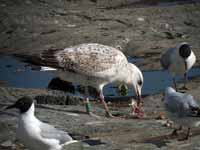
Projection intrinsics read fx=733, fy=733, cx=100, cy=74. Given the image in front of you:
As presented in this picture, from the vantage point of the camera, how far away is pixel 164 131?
10.2 meters

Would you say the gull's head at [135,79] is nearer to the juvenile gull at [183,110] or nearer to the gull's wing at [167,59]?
the gull's wing at [167,59]

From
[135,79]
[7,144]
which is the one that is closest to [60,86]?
[135,79]

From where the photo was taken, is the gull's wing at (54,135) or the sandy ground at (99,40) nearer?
the gull's wing at (54,135)

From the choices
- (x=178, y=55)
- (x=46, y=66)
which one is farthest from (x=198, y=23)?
(x=46, y=66)

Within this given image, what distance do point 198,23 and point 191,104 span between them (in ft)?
32.8

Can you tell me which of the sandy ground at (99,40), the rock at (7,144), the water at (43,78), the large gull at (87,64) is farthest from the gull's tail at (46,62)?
the water at (43,78)

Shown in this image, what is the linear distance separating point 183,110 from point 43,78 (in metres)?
6.28

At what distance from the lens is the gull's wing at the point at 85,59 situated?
1147cm

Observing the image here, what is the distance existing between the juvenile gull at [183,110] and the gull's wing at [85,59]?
2.06 m

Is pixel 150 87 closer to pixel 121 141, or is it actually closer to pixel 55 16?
pixel 121 141

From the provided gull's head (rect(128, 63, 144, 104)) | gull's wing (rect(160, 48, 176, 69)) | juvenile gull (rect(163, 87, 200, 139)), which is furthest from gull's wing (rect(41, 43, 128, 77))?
gull's wing (rect(160, 48, 176, 69))

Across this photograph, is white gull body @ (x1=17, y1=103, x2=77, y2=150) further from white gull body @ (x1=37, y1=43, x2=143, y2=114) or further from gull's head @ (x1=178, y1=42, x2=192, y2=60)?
gull's head @ (x1=178, y1=42, x2=192, y2=60)

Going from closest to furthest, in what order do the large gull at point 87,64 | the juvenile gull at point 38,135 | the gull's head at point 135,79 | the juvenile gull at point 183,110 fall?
the juvenile gull at point 38,135 → the juvenile gull at point 183,110 → the large gull at point 87,64 → the gull's head at point 135,79

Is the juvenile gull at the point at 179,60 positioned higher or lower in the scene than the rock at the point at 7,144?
higher
